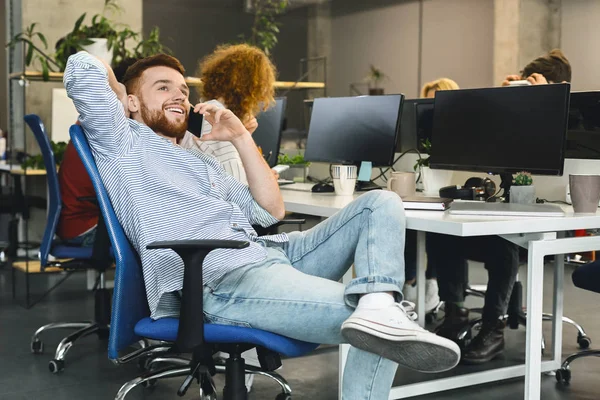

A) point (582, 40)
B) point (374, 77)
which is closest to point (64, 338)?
point (582, 40)

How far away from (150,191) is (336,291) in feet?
1.81

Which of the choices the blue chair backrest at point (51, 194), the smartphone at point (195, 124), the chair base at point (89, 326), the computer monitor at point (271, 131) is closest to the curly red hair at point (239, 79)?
the smartphone at point (195, 124)

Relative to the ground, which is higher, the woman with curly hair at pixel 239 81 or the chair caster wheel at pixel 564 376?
the woman with curly hair at pixel 239 81

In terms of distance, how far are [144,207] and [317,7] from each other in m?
8.98

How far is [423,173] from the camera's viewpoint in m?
3.21

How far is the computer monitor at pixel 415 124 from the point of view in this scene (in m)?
3.62

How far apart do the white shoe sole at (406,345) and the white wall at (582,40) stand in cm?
628

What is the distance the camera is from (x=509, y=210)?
2373 millimetres

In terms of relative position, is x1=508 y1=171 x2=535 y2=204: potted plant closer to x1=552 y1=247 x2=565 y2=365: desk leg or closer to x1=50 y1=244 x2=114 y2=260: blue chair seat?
x1=552 y1=247 x2=565 y2=365: desk leg

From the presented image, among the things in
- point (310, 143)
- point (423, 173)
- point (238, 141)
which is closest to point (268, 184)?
point (238, 141)

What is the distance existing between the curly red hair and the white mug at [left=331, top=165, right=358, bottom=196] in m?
0.42

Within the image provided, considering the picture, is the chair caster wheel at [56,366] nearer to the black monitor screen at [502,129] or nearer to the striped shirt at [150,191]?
the striped shirt at [150,191]

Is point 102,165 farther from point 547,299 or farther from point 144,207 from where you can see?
point 547,299

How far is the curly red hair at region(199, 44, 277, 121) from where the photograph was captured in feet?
10.5
